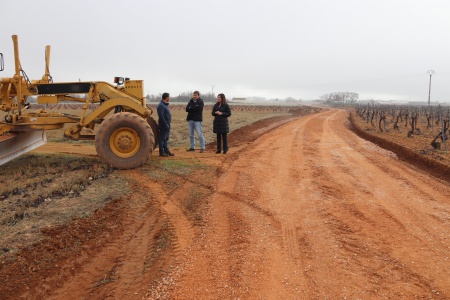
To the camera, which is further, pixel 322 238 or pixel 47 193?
pixel 47 193

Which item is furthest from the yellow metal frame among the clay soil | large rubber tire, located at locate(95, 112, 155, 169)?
the clay soil

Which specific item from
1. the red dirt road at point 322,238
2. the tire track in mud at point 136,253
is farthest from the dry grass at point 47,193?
the red dirt road at point 322,238

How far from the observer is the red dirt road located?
366cm

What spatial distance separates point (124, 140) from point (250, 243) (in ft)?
15.8

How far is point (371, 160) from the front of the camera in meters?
10.1

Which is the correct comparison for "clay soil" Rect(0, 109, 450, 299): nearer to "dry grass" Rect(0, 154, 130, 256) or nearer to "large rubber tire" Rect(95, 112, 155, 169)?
"dry grass" Rect(0, 154, 130, 256)

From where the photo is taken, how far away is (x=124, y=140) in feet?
27.7

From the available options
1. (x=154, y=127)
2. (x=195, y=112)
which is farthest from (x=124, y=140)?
(x=195, y=112)

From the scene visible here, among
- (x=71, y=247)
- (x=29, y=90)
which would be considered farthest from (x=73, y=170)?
(x=71, y=247)

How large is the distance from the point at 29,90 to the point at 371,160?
8.85m

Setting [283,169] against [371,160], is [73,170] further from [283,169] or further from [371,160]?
[371,160]

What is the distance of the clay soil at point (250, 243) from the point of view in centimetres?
369

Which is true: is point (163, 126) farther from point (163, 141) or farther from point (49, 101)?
point (49, 101)

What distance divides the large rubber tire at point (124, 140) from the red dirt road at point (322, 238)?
2.01 meters
